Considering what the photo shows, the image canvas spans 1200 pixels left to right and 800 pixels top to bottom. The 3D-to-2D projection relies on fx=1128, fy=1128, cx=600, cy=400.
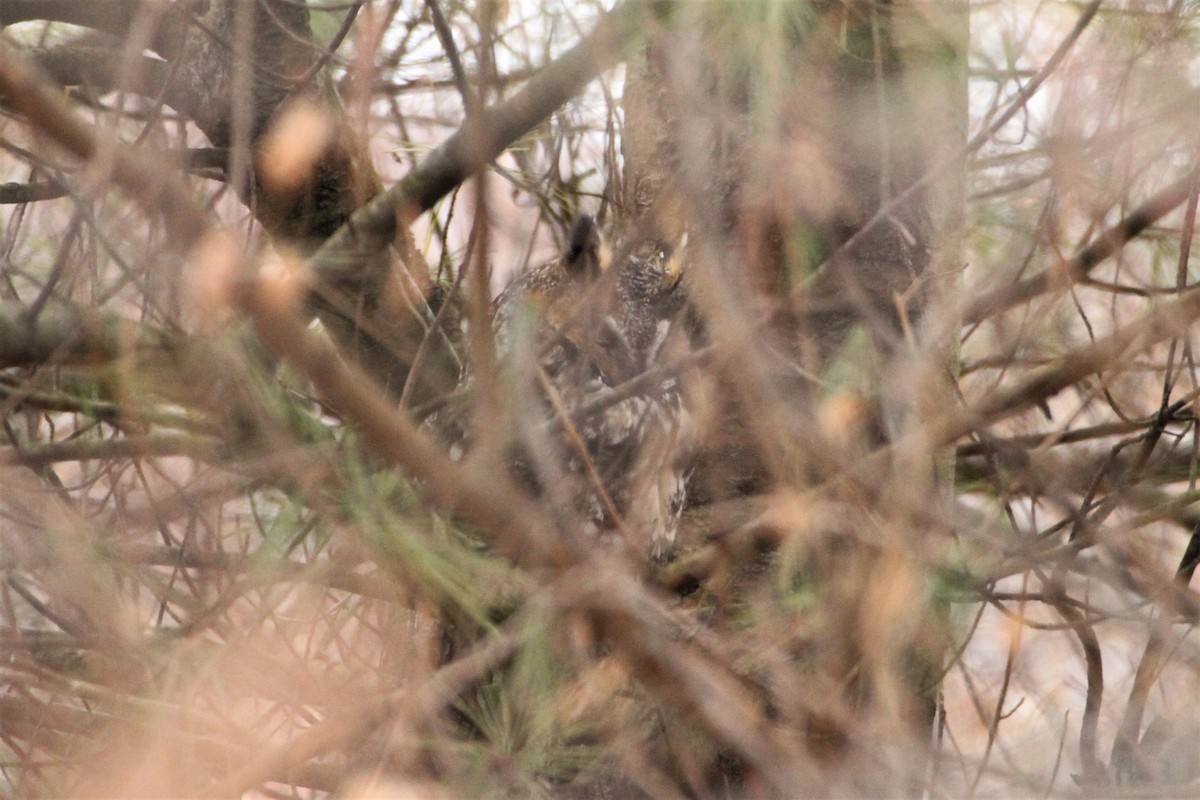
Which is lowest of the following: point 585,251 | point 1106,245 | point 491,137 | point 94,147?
point 94,147

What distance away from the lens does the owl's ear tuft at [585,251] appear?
1883 millimetres

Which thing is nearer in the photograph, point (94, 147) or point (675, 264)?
point (94, 147)

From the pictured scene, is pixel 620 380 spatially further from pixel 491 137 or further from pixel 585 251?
pixel 491 137

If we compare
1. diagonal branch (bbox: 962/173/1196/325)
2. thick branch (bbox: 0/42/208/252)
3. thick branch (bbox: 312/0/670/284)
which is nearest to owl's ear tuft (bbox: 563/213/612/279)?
thick branch (bbox: 312/0/670/284)

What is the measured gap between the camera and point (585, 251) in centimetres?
193

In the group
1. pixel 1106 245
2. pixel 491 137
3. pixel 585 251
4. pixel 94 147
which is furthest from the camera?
pixel 585 251

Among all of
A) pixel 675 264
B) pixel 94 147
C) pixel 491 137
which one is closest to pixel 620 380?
pixel 675 264

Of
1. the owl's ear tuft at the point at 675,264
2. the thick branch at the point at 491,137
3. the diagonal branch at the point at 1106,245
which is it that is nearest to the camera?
the thick branch at the point at 491,137

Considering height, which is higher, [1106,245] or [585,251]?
[585,251]

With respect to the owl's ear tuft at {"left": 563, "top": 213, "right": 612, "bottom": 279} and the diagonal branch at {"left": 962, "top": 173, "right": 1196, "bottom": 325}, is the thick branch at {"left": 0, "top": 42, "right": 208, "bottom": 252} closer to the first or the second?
the diagonal branch at {"left": 962, "top": 173, "right": 1196, "bottom": 325}

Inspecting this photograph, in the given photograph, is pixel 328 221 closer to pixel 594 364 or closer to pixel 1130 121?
pixel 594 364

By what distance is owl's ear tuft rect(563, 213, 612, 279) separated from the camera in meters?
1.88

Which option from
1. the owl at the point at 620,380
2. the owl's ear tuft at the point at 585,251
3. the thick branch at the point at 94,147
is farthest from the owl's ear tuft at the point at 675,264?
the thick branch at the point at 94,147

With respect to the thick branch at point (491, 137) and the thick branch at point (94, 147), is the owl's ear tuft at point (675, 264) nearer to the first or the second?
the thick branch at point (491, 137)
